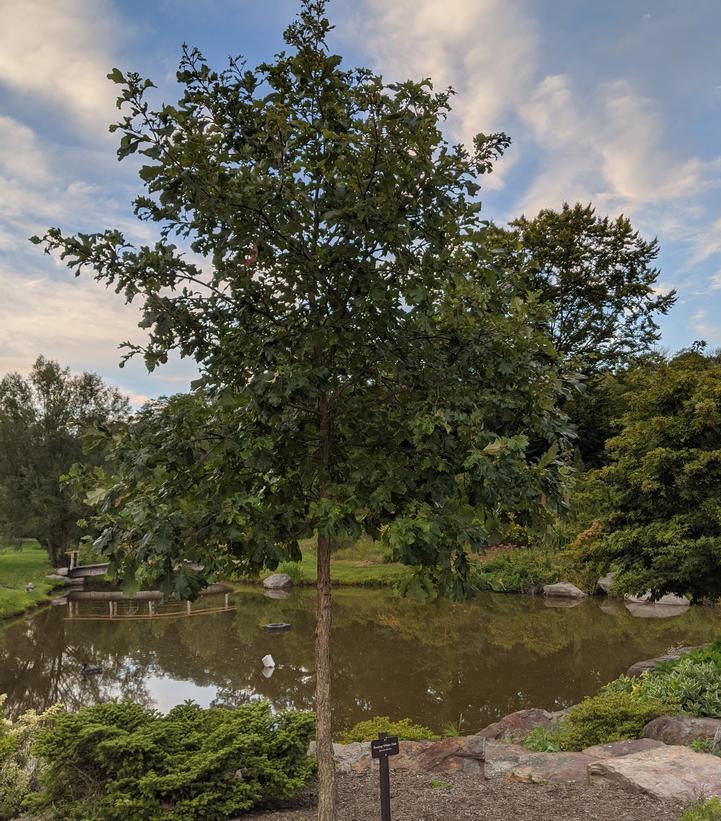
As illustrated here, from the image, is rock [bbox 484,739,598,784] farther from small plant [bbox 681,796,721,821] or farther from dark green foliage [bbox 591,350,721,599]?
dark green foliage [bbox 591,350,721,599]

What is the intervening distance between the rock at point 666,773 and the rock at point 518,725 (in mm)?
2581

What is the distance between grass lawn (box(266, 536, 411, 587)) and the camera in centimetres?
2745

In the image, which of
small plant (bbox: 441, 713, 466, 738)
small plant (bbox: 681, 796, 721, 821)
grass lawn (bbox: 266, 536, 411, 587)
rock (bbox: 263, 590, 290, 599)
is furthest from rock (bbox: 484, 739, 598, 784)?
rock (bbox: 263, 590, 290, 599)

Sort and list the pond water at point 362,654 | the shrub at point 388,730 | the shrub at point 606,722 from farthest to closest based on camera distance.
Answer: the pond water at point 362,654 → the shrub at point 388,730 → the shrub at point 606,722

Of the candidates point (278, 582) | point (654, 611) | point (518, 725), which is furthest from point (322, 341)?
point (278, 582)

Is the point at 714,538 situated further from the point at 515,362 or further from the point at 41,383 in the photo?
the point at 41,383

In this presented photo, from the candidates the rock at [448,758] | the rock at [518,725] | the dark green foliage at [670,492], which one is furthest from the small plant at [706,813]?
the dark green foliage at [670,492]

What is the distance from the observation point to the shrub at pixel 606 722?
7500 mm

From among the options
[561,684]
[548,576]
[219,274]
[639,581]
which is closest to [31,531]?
[548,576]

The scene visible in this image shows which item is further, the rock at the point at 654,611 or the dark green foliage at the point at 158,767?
the rock at the point at 654,611

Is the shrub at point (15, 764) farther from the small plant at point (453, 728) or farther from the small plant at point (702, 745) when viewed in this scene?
the small plant at point (702, 745)

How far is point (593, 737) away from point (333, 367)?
19.9ft

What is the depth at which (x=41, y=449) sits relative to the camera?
31922 millimetres

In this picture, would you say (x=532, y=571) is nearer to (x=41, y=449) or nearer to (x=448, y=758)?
(x=448, y=758)
